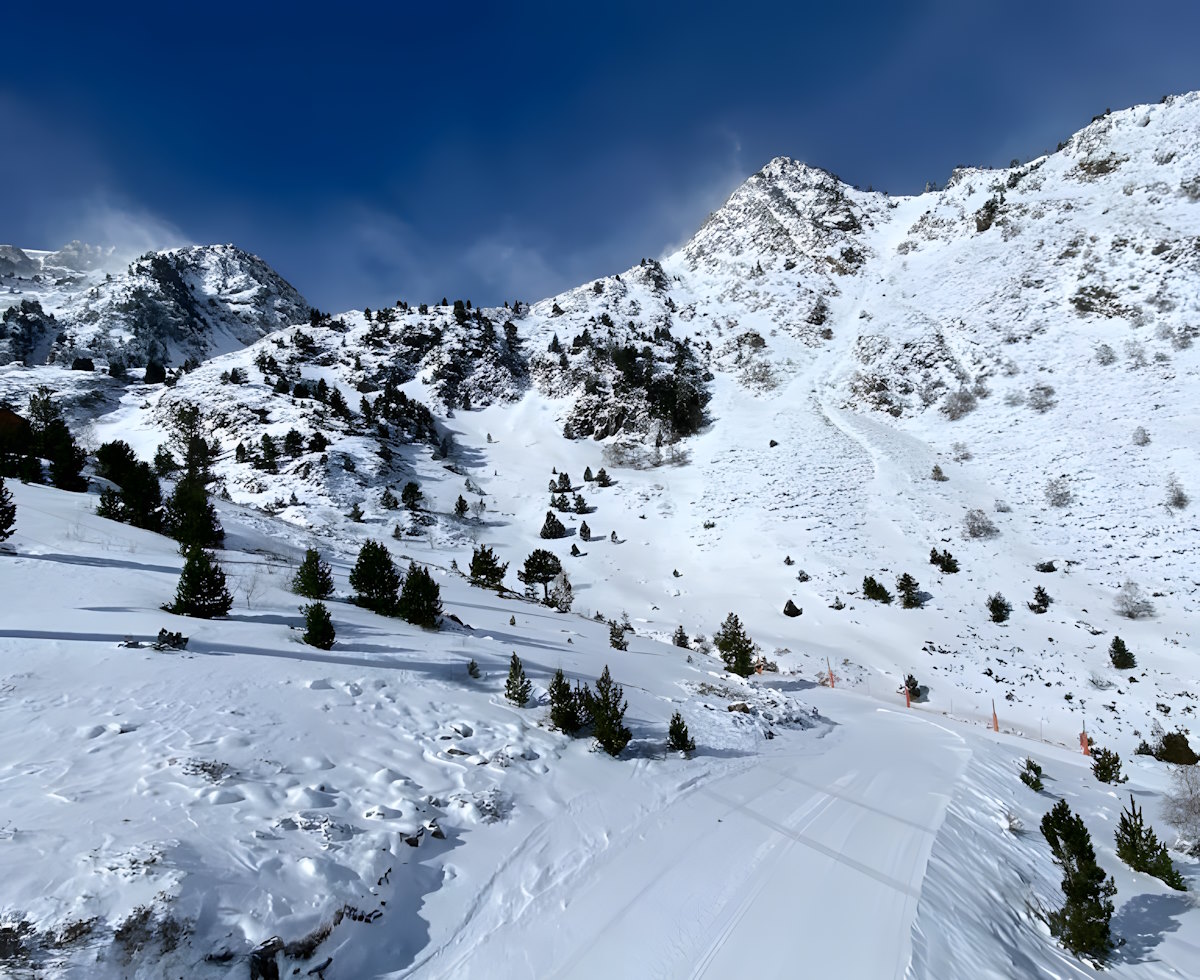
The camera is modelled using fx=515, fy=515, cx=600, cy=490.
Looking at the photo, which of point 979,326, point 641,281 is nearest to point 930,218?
point 979,326

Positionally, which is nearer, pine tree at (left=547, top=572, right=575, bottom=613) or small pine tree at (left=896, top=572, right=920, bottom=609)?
pine tree at (left=547, top=572, right=575, bottom=613)

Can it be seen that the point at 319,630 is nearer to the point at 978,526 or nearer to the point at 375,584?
the point at 375,584

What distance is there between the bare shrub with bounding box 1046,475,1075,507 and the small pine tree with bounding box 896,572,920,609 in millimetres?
15885

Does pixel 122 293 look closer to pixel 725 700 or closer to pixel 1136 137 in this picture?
pixel 725 700

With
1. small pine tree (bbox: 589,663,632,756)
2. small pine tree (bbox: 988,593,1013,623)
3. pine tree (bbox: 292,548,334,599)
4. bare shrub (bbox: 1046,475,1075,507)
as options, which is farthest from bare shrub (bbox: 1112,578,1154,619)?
pine tree (bbox: 292,548,334,599)

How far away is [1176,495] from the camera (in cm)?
3206

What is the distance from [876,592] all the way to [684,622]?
1146cm

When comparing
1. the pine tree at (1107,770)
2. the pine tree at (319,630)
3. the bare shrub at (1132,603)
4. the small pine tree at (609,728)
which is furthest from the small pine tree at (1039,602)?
the pine tree at (319,630)

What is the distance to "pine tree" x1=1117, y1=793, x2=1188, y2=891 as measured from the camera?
24.6 ft

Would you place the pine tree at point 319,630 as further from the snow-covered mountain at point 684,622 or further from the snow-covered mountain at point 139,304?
the snow-covered mountain at point 139,304

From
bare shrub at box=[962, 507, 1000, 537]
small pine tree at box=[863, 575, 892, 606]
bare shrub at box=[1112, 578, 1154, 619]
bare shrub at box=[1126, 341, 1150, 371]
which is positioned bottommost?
small pine tree at box=[863, 575, 892, 606]

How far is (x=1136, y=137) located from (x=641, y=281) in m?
70.8

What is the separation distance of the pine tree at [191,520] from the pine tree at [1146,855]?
2214 cm

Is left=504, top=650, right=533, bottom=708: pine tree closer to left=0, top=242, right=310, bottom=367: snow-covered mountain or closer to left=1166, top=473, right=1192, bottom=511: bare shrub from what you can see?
left=1166, top=473, right=1192, bottom=511: bare shrub
